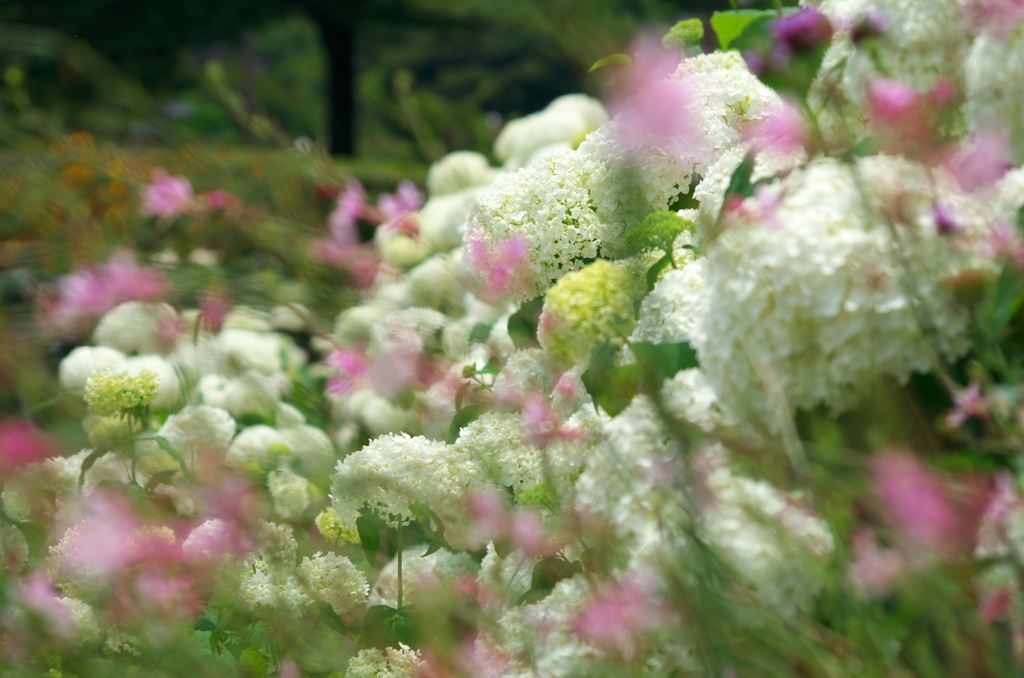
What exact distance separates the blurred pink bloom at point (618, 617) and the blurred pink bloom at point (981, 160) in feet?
1.32

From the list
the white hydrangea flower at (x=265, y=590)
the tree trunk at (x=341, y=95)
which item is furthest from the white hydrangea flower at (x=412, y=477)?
the tree trunk at (x=341, y=95)

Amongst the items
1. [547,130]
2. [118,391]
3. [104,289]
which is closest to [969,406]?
[104,289]

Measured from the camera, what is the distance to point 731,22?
4.11ft

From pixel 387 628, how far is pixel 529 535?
386 mm

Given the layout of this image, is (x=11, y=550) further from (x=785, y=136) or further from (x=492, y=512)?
(x=785, y=136)

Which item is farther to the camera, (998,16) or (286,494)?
(286,494)

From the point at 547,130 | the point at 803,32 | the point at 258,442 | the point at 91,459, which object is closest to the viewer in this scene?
the point at 803,32

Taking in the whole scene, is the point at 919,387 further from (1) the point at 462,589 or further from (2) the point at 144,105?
(2) the point at 144,105

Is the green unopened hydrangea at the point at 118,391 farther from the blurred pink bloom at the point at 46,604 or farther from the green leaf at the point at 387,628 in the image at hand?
the green leaf at the point at 387,628

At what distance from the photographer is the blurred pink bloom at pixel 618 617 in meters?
0.63

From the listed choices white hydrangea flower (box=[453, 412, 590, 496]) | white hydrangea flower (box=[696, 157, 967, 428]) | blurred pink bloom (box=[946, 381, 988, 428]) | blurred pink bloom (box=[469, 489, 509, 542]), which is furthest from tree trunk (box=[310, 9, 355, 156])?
blurred pink bloom (box=[946, 381, 988, 428])

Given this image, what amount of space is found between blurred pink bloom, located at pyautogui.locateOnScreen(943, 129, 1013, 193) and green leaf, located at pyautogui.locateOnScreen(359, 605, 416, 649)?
0.71m

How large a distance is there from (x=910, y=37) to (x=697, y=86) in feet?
0.92

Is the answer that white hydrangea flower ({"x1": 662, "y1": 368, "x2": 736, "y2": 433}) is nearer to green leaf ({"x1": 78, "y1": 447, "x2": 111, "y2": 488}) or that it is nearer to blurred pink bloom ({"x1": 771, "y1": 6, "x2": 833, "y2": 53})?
blurred pink bloom ({"x1": 771, "y1": 6, "x2": 833, "y2": 53})
